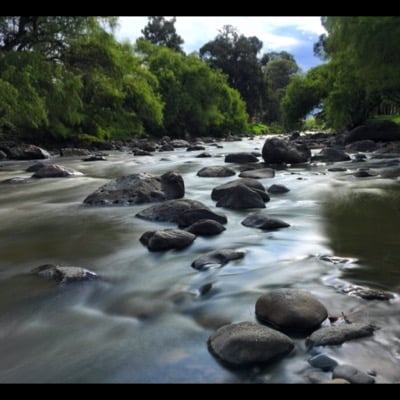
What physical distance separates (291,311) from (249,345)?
0.55 meters

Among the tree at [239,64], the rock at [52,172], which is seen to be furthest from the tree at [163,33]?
the rock at [52,172]

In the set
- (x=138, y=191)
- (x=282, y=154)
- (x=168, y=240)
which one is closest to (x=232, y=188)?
(x=138, y=191)

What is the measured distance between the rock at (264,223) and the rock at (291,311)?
9.18 feet

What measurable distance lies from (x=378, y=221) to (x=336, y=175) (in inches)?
237

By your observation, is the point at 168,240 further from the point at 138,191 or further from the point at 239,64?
the point at 239,64

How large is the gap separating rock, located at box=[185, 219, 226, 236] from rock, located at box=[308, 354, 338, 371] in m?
3.33

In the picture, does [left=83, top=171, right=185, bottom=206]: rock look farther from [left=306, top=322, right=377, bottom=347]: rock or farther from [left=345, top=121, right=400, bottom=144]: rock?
[left=345, top=121, right=400, bottom=144]: rock

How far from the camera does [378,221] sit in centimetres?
681

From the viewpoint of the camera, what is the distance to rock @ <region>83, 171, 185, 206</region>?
8570 millimetres

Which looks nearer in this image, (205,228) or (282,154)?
(205,228)

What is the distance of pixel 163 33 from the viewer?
92.9 m

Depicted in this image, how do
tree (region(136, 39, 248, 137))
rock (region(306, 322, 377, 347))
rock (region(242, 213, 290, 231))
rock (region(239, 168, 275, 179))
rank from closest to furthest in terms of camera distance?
rock (region(306, 322, 377, 347))
rock (region(242, 213, 290, 231))
rock (region(239, 168, 275, 179))
tree (region(136, 39, 248, 137))

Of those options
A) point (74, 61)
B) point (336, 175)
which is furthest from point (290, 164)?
point (74, 61)

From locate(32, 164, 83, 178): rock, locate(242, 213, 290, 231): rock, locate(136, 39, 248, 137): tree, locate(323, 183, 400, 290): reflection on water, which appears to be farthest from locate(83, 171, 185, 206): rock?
locate(136, 39, 248, 137): tree
